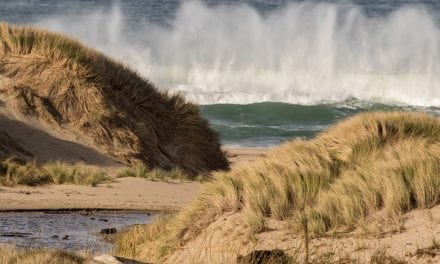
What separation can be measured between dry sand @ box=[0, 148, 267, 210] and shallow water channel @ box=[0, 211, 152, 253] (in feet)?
0.94

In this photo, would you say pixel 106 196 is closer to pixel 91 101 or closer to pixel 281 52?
pixel 91 101

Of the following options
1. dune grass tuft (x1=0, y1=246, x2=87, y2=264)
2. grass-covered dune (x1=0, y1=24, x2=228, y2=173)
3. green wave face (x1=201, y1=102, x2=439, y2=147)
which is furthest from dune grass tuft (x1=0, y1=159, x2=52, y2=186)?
green wave face (x1=201, y1=102, x2=439, y2=147)

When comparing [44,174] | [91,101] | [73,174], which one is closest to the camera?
[44,174]

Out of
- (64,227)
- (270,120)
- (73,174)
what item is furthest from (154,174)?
(270,120)

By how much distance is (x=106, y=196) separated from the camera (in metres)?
13.5

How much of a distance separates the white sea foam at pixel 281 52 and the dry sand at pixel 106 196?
18057 millimetres

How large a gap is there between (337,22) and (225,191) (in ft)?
108

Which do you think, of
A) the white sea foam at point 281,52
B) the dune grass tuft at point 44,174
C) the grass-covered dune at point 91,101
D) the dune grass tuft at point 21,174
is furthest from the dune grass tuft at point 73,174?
the white sea foam at point 281,52

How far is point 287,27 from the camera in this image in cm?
4059

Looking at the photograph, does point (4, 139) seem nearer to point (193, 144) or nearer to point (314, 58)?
point (193, 144)

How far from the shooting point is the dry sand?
12.8m

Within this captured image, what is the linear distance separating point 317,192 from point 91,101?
735cm

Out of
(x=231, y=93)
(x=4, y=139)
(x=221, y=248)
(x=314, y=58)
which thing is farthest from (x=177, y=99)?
(x=314, y=58)

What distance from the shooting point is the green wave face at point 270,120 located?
2559 centimetres
